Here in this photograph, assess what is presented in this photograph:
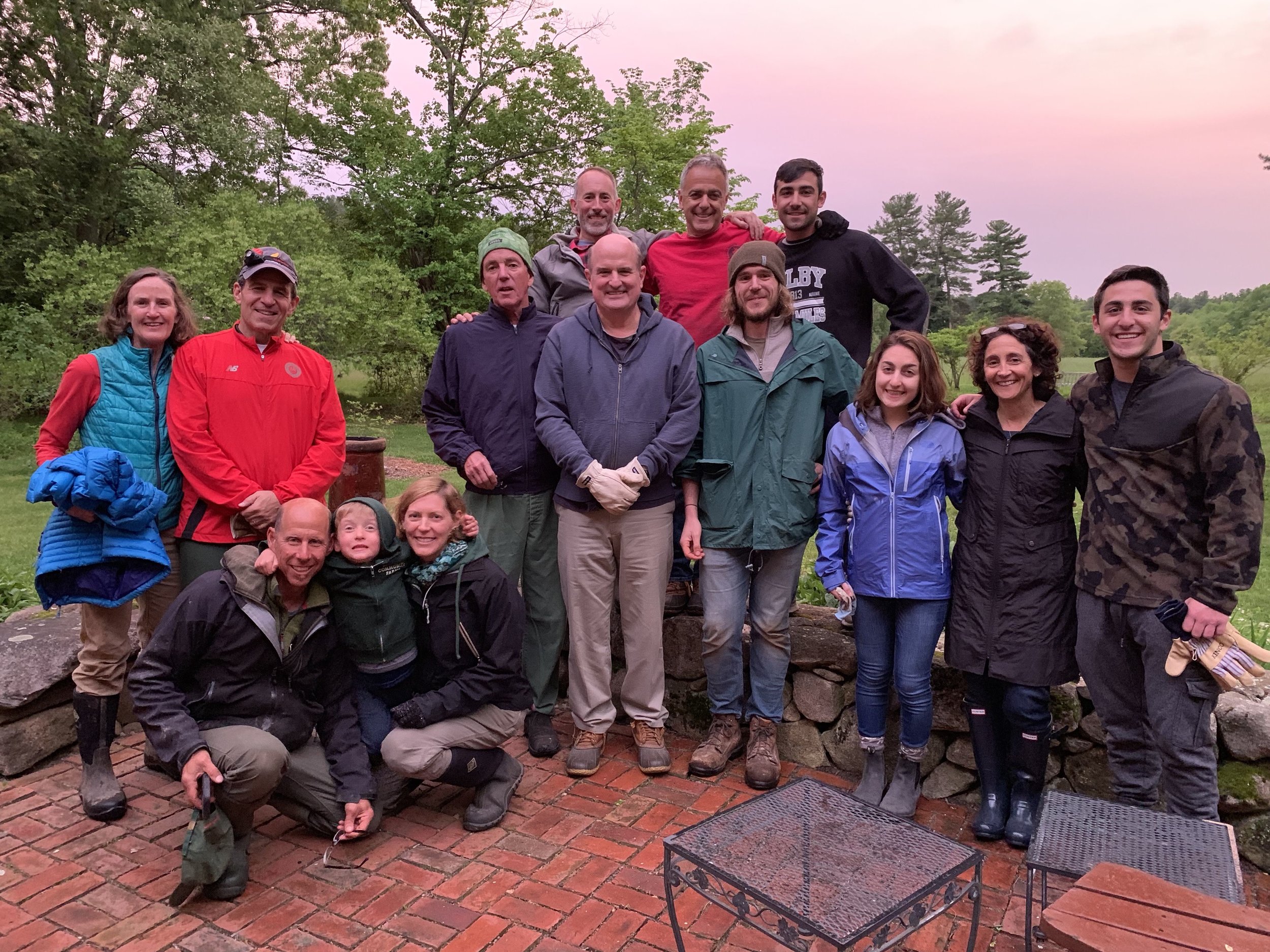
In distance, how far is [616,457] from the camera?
3453mm

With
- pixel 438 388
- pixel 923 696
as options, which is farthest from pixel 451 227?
pixel 923 696

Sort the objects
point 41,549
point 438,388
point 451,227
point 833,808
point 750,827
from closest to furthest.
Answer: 1. point 750,827
2. point 833,808
3. point 41,549
4. point 438,388
5. point 451,227

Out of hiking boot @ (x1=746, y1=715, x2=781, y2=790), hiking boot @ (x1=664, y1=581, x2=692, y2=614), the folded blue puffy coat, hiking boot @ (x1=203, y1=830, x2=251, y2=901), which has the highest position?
the folded blue puffy coat

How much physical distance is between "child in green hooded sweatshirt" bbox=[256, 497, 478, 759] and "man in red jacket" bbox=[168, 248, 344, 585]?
16.4 inches

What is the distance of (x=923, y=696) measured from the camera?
123 inches

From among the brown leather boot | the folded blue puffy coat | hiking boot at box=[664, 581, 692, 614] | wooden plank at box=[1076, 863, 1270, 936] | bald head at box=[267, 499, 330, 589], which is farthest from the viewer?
hiking boot at box=[664, 581, 692, 614]

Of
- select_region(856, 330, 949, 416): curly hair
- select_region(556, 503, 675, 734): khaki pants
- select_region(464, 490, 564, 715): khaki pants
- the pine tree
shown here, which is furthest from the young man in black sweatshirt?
the pine tree

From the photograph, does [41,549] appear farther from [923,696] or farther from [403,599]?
[923,696]

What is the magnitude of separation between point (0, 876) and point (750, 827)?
2.46m

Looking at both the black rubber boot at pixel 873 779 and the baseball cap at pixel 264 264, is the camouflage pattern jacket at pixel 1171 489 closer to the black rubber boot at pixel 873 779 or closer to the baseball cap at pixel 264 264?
the black rubber boot at pixel 873 779

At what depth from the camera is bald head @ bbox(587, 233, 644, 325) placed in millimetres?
3463

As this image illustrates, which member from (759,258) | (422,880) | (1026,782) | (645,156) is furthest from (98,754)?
(645,156)

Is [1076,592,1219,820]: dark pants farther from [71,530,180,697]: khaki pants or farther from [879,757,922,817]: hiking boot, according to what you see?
[71,530,180,697]: khaki pants

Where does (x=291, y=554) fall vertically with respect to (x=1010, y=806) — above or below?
above
